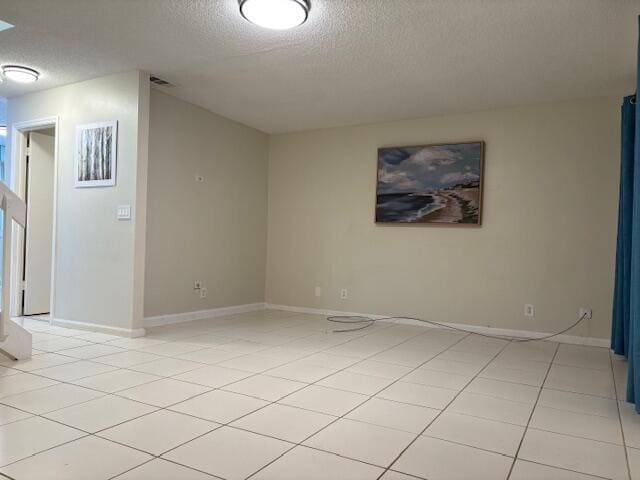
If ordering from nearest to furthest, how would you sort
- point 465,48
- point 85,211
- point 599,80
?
point 465,48 → point 599,80 → point 85,211

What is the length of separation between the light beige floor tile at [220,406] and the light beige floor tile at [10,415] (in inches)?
27.7

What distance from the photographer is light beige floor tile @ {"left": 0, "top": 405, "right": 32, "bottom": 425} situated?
86.8 inches

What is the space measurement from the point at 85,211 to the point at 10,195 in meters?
1.25

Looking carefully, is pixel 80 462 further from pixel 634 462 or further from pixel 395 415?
pixel 634 462

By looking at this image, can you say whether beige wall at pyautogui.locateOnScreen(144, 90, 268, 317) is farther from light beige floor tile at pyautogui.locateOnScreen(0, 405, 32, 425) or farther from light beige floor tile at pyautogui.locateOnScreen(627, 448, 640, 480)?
light beige floor tile at pyautogui.locateOnScreen(627, 448, 640, 480)

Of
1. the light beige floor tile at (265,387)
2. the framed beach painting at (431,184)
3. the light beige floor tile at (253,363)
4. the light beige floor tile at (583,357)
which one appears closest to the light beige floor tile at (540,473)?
the light beige floor tile at (265,387)

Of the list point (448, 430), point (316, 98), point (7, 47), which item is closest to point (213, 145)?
point (316, 98)

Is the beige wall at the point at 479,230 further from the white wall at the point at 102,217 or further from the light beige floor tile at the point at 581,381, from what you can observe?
the white wall at the point at 102,217

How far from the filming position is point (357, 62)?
3926mm

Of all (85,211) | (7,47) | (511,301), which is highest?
(7,47)

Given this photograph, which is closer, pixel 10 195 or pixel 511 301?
pixel 10 195

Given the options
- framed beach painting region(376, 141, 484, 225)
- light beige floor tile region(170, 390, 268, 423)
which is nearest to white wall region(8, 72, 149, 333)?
light beige floor tile region(170, 390, 268, 423)

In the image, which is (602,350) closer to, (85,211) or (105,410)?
(105,410)

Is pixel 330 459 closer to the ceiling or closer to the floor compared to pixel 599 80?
closer to the floor
